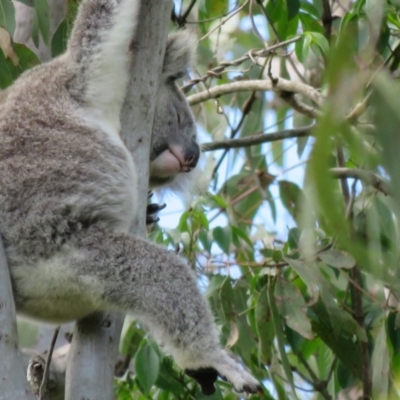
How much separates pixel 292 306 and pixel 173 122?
2.39 ft

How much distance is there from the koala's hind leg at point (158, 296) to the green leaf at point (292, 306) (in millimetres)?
417

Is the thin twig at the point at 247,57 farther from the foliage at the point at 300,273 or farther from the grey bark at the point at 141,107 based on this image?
the grey bark at the point at 141,107

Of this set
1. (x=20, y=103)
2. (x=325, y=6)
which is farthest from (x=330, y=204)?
(x=325, y=6)

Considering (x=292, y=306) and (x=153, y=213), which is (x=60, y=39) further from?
(x=292, y=306)

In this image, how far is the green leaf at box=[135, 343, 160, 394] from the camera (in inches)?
82.3

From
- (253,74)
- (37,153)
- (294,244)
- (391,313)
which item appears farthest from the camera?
(253,74)

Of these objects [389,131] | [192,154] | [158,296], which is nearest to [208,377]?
[158,296]

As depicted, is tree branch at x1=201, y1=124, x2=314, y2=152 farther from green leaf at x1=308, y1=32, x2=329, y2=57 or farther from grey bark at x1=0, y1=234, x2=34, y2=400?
grey bark at x1=0, y1=234, x2=34, y2=400

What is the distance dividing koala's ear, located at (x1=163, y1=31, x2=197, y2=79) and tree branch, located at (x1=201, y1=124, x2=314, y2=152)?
0.41m

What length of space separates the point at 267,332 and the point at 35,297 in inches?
30.2

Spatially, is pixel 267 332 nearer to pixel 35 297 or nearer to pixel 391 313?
pixel 391 313

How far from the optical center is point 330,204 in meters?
0.55

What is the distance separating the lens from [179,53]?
2.38 meters

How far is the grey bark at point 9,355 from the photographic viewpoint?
4.45 feet
